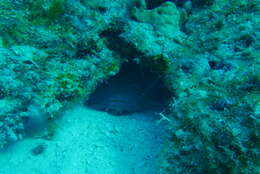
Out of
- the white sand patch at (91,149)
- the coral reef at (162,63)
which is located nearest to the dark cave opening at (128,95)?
the white sand patch at (91,149)

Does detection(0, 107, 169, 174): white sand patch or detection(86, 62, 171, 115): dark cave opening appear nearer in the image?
detection(0, 107, 169, 174): white sand patch

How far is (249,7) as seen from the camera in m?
3.66

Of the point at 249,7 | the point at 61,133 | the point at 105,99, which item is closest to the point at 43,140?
the point at 61,133

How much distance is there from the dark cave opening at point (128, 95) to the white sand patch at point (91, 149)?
333mm

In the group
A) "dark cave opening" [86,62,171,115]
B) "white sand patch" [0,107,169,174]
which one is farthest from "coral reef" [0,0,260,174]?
"dark cave opening" [86,62,171,115]

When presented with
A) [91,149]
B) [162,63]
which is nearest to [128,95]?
[162,63]

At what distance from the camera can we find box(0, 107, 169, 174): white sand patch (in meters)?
2.91

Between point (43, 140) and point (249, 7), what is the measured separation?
3.71 meters

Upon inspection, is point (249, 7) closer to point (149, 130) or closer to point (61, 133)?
point (149, 130)

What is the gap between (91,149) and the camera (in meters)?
3.14

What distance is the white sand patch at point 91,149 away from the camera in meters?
2.91

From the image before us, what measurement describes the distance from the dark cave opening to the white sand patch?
1.09ft

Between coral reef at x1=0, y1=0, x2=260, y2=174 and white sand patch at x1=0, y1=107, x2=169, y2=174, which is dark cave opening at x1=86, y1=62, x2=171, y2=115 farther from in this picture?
coral reef at x1=0, y1=0, x2=260, y2=174

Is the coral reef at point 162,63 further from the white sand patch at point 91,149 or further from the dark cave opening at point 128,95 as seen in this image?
the dark cave opening at point 128,95
